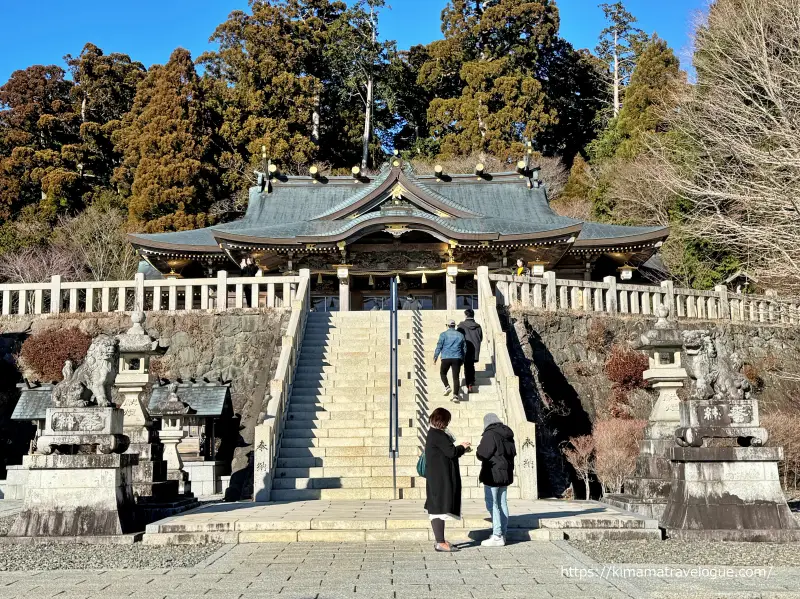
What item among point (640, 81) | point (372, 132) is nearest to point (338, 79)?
point (372, 132)

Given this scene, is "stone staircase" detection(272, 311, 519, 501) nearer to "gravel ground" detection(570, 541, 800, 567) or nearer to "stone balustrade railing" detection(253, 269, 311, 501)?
"stone balustrade railing" detection(253, 269, 311, 501)

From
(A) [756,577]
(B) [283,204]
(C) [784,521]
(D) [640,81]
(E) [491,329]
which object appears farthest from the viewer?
(D) [640,81]

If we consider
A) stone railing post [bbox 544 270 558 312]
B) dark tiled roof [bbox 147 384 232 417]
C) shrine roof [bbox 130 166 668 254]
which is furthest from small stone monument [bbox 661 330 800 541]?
shrine roof [bbox 130 166 668 254]

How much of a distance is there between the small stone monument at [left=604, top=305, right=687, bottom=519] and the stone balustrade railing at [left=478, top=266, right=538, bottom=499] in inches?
49.6

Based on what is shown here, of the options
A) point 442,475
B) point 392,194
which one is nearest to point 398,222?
point 392,194

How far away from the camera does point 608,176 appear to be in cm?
3884

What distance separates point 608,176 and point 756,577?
111 feet

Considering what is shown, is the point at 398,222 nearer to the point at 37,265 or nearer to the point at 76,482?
the point at 76,482

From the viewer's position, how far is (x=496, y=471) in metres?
8.39

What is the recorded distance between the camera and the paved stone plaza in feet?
20.3

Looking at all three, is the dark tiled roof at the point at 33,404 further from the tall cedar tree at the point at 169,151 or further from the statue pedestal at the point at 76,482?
the tall cedar tree at the point at 169,151

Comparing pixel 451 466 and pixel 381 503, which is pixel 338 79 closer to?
pixel 381 503

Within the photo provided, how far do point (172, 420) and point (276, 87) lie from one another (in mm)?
30809

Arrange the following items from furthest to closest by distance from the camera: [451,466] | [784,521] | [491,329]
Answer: [491,329] → [784,521] → [451,466]
